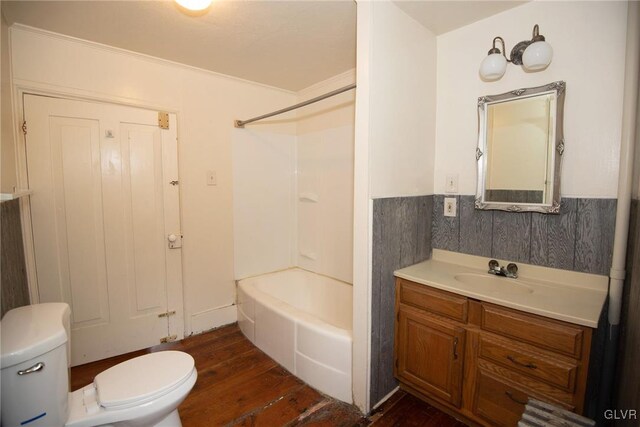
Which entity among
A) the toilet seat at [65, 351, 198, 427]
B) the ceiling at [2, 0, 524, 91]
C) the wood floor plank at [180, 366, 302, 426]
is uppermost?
the ceiling at [2, 0, 524, 91]

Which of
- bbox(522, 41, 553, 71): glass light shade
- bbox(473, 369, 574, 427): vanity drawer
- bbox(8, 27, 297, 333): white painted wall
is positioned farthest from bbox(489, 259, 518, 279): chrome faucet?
bbox(8, 27, 297, 333): white painted wall

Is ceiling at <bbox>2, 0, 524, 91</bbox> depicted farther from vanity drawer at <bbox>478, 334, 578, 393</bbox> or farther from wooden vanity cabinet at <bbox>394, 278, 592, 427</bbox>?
vanity drawer at <bbox>478, 334, 578, 393</bbox>

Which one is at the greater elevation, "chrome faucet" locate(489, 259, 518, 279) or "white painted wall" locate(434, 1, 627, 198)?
"white painted wall" locate(434, 1, 627, 198)

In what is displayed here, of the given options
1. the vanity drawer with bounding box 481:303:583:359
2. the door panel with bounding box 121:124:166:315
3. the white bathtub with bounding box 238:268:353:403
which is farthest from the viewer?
the door panel with bounding box 121:124:166:315

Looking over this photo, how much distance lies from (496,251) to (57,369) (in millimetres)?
2338

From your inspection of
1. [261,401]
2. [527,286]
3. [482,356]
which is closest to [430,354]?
[482,356]

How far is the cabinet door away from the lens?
1534 mm

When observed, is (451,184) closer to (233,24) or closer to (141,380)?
(233,24)

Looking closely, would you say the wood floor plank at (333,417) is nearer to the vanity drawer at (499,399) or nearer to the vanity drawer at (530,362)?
the vanity drawer at (499,399)

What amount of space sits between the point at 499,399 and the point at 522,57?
1845 millimetres

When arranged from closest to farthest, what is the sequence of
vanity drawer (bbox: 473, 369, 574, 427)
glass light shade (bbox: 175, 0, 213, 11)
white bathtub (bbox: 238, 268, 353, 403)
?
vanity drawer (bbox: 473, 369, 574, 427), glass light shade (bbox: 175, 0, 213, 11), white bathtub (bbox: 238, 268, 353, 403)

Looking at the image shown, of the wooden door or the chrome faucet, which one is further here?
the wooden door

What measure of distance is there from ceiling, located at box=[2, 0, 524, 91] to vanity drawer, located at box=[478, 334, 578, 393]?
6.24 feet

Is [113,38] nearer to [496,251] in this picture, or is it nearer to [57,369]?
[57,369]
